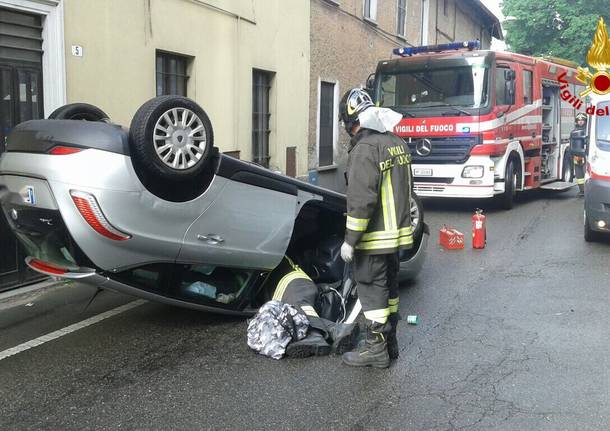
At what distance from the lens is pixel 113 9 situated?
778 centimetres

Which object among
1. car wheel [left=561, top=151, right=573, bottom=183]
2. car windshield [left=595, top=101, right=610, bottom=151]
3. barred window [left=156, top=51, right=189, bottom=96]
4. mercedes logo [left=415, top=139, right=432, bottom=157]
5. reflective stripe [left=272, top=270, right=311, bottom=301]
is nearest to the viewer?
reflective stripe [left=272, top=270, right=311, bottom=301]

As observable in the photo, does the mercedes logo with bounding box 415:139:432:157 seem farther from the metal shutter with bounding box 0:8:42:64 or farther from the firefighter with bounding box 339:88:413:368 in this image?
the firefighter with bounding box 339:88:413:368

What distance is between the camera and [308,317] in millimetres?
4633

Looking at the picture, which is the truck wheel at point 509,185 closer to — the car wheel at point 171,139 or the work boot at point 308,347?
the work boot at point 308,347

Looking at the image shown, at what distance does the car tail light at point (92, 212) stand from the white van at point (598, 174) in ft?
20.7

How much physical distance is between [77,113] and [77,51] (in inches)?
106

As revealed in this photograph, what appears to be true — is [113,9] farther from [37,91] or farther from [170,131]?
[170,131]

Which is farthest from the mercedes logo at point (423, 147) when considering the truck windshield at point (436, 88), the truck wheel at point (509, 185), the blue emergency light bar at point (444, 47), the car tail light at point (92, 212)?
the car tail light at point (92, 212)

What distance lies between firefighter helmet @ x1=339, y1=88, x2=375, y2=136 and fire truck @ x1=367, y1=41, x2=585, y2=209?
7178 mm

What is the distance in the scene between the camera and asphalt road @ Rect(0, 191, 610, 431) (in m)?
3.50

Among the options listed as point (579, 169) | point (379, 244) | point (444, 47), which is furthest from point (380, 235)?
point (579, 169)

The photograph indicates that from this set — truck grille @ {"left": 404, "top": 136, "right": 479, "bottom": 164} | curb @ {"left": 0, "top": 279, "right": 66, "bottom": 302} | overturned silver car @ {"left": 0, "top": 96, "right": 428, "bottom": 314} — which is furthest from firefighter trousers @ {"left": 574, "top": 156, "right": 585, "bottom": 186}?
curb @ {"left": 0, "top": 279, "right": 66, "bottom": 302}

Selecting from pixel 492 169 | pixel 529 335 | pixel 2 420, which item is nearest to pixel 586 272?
pixel 529 335

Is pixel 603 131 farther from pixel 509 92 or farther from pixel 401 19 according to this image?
pixel 401 19
